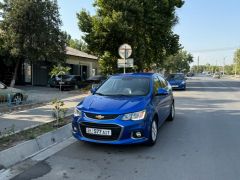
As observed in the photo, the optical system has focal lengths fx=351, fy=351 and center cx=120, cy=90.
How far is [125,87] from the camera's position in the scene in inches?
333

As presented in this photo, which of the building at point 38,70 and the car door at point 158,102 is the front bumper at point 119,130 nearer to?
the car door at point 158,102

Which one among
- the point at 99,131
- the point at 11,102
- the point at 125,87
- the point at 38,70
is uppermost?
the point at 38,70

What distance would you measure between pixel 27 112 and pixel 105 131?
6495 millimetres

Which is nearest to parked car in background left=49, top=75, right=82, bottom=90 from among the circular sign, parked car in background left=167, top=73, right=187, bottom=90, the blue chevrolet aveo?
parked car in background left=167, top=73, right=187, bottom=90

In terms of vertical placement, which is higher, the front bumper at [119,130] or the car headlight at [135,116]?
the car headlight at [135,116]

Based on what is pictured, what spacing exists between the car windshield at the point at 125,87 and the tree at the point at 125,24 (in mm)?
17658

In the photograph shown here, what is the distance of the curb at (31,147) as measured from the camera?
6262 millimetres

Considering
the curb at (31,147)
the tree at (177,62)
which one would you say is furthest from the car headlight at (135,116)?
the tree at (177,62)

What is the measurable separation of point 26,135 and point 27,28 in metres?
15.1

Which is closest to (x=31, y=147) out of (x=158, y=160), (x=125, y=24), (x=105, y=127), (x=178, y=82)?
(x=105, y=127)

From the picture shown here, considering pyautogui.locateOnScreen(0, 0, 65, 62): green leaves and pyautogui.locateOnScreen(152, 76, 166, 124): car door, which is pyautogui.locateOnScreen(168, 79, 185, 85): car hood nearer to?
pyautogui.locateOnScreen(0, 0, 65, 62): green leaves

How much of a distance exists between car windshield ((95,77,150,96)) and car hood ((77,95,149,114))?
16.3 inches

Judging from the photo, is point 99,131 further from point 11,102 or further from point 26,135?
point 11,102

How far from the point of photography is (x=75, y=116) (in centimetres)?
734
